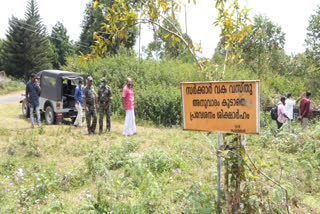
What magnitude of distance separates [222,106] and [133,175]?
241 centimetres

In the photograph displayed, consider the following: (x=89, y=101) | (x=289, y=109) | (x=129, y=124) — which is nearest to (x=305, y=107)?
(x=289, y=109)

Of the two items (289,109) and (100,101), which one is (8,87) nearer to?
(100,101)

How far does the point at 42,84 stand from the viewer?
1216 centimetres

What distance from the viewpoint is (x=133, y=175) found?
5.11 m

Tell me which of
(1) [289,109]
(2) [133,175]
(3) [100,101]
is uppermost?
(3) [100,101]

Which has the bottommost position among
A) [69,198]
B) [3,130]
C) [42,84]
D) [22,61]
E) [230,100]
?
[69,198]

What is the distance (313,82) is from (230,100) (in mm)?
20926

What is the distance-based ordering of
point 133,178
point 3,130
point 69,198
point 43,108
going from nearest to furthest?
point 69,198 < point 133,178 < point 3,130 < point 43,108

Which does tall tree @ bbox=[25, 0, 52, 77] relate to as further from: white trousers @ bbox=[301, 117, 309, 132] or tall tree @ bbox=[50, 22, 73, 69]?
white trousers @ bbox=[301, 117, 309, 132]

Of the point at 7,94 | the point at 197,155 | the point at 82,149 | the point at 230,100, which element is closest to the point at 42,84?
the point at 82,149

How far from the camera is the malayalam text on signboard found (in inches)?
122

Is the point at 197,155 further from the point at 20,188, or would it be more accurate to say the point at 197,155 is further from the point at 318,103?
the point at 318,103

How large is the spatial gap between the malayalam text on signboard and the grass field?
0.71 m

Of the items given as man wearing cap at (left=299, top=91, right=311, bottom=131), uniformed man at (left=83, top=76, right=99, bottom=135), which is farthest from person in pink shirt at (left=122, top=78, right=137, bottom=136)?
A: man wearing cap at (left=299, top=91, right=311, bottom=131)
